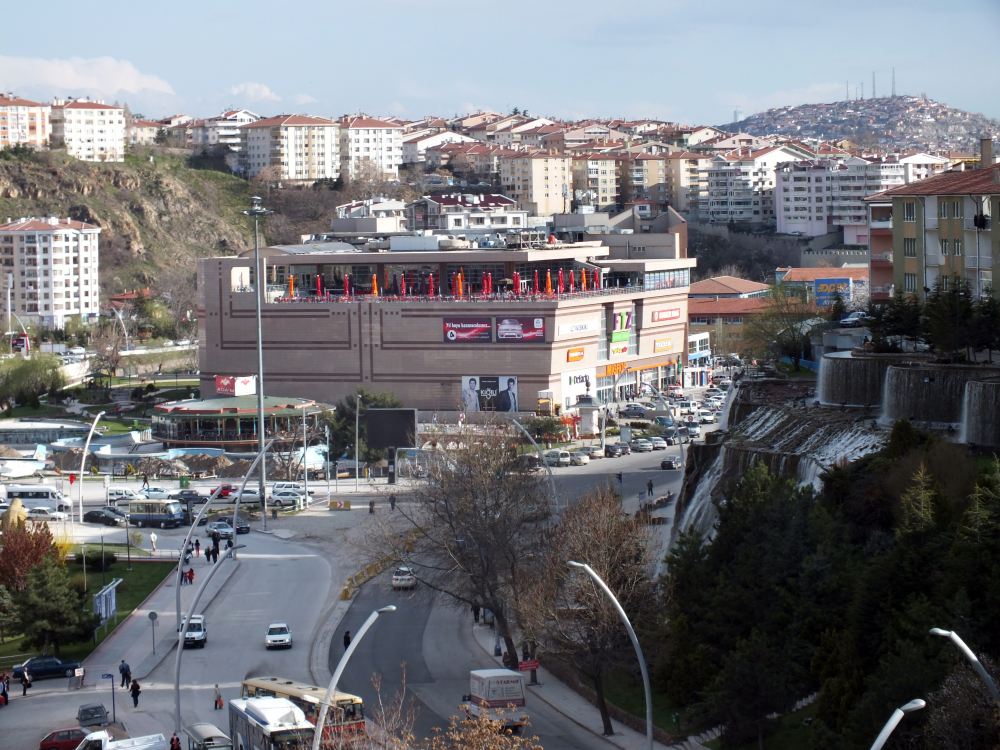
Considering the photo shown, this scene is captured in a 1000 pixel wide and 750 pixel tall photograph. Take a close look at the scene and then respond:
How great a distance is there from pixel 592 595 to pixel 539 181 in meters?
127

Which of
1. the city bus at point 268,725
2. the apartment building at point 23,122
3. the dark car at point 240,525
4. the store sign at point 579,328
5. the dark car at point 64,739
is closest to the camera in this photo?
the city bus at point 268,725

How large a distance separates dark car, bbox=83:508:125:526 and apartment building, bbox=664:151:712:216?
363 ft

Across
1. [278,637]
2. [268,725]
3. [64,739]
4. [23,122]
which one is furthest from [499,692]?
[23,122]

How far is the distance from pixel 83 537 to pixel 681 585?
27.5 meters

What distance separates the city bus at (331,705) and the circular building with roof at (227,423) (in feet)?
132

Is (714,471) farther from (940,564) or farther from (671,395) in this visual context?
(671,395)

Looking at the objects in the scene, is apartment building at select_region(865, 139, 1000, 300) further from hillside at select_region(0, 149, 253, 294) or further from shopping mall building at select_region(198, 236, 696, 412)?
hillside at select_region(0, 149, 253, 294)

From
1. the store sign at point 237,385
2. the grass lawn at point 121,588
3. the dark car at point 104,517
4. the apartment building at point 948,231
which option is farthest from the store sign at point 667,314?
the grass lawn at point 121,588

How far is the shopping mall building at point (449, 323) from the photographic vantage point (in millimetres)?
74750

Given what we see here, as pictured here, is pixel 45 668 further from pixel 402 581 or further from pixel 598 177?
pixel 598 177

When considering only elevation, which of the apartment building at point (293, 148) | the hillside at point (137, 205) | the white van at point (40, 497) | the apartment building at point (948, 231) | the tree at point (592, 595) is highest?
the apartment building at point (293, 148)

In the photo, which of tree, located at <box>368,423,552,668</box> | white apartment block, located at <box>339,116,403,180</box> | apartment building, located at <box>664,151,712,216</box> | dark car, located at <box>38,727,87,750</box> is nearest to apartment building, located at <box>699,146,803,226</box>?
apartment building, located at <box>664,151,712,216</box>

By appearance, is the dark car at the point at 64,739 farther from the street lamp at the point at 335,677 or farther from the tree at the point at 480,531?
the street lamp at the point at 335,677

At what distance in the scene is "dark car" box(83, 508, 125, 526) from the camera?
5319 cm
